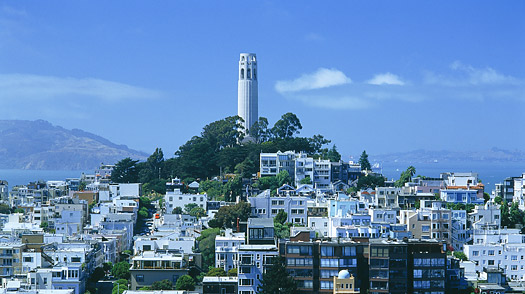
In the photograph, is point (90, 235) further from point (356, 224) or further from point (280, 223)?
point (356, 224)

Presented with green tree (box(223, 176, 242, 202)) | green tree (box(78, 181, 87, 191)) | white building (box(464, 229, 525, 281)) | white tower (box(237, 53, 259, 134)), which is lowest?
white building (box(464, 229, 525, 281))

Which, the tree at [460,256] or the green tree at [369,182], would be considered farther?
the green tree at [369,182]

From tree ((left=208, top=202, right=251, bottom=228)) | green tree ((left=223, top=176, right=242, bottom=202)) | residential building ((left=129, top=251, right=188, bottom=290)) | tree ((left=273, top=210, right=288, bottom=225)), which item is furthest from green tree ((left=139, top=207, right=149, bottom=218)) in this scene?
residential building ((left=129, top=251, right=188, bottom=290))

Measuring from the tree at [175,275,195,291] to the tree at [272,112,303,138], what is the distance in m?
30.9

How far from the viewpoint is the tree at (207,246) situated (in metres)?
38.9

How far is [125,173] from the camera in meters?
62.9

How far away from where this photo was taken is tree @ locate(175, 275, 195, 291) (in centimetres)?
3447

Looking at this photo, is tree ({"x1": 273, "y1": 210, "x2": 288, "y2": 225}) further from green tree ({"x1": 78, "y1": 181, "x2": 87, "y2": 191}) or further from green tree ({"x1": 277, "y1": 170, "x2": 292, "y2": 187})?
green tree ({"x1": 78, "y1": 181, "x2": 87, "y2": 191})

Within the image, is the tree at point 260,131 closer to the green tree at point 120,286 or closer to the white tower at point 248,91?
the white tower at point 248,91

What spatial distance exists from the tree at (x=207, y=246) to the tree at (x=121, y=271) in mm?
3267

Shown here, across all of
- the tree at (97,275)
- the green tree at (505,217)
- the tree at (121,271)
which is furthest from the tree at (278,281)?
the green tree at (505,217)

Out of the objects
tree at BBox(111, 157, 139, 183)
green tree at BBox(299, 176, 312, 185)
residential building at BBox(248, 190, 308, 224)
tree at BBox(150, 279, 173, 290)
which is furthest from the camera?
tree at BBox(111, 157, 139, 183)

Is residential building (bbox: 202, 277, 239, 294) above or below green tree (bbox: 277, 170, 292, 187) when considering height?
below

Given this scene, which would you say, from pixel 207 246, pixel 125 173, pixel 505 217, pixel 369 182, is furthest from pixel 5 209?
pixel 505 217
